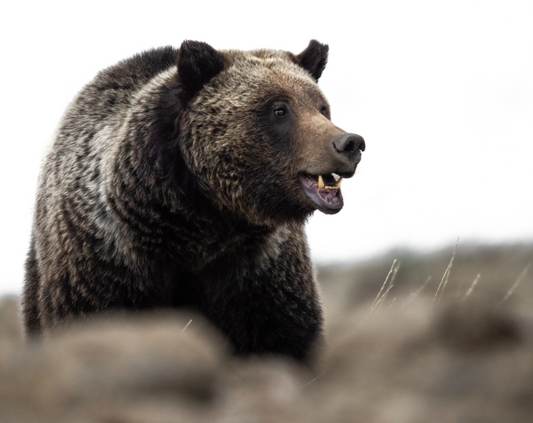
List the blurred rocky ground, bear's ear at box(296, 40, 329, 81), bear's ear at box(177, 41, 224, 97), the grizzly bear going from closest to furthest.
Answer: the blurred rocky ground
the grizzly bear
bear's ear at box(177, 41, 224, 97)
bear's ear at box(296, 40, 329, 81)

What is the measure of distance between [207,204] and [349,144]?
4.45 feet

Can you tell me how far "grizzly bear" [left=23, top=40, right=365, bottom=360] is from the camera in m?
5.70

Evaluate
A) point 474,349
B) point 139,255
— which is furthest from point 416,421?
point 139,255

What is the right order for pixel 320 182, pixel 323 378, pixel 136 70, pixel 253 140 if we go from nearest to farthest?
pixel 323 378 < pixel 320 182 < pixel 253 140 < pixel 136 70

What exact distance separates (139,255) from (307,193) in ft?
4.89

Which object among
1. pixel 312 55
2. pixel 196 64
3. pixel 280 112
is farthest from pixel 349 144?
pixel 312 55

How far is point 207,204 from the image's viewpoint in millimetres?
5812

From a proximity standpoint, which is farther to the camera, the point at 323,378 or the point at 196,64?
the point at 196,64

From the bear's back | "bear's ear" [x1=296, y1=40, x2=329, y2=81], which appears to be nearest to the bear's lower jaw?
"bear's ear" [x1=296, y1=40, x2=329, y2=81]

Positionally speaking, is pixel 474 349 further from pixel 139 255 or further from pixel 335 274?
pixel 335 274

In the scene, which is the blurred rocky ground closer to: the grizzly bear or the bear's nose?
the bear's nose

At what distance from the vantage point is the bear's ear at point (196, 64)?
19.0 feet

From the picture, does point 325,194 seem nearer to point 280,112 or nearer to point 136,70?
Answer: point 280,112

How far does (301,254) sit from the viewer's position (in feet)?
21.1
